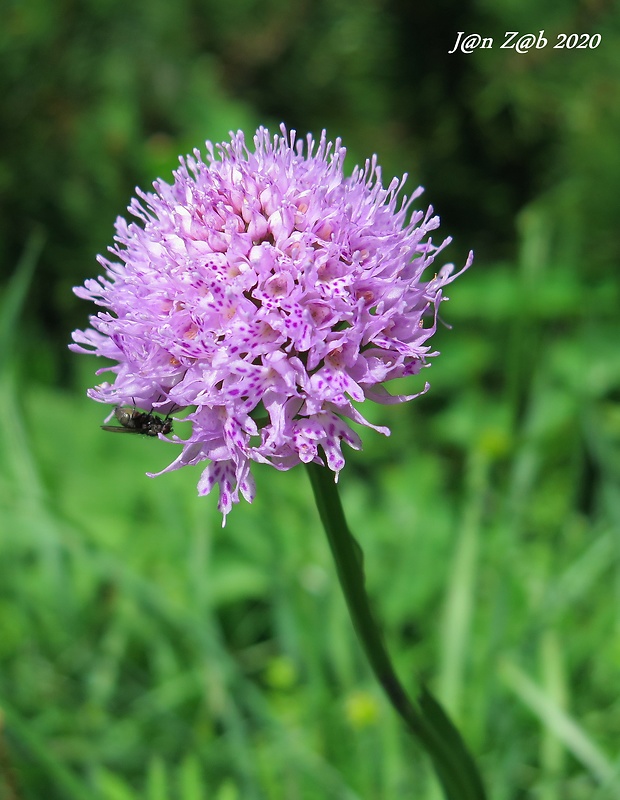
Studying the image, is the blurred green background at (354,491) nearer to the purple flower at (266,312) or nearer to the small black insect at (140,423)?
the small black insect at (140,423)

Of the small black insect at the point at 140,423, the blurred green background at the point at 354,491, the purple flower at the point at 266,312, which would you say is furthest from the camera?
the blurred green background at the point at 354,491

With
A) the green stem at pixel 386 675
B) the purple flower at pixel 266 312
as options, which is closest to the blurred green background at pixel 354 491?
the green stem at pixel 386 675

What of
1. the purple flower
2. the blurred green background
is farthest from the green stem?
the blurred green background

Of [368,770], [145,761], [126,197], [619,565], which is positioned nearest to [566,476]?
[619,565]

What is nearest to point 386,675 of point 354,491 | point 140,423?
point 140,423

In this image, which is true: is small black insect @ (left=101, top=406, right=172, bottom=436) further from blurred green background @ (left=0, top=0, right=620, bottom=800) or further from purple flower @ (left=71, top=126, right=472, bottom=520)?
blurred green background @ (left=0, top=0, right=620, bottom=800)
